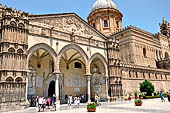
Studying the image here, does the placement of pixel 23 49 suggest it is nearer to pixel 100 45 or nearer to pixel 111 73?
pixel 100 45

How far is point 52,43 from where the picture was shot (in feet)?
57.3

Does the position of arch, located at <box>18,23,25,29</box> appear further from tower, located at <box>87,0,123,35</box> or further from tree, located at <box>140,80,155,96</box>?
tower, located at <box>87,0,123,35</box>

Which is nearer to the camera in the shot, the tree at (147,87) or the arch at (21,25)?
the arch at (21,25)

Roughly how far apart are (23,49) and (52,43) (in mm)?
3462

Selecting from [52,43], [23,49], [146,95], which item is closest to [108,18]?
[146,95]

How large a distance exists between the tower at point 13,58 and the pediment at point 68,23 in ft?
6.81

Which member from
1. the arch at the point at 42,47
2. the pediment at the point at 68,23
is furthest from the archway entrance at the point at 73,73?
the arch at the point at 42,47

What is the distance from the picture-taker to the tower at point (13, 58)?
44.1 feet

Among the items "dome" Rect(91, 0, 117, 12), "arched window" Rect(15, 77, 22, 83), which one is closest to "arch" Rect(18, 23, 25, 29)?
"arched window" Rect(15, 77, 22, 83)

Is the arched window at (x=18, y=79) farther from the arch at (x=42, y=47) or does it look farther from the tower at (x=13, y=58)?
the arch at (x=42, y=47)

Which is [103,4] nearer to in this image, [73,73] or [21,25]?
[73,73]

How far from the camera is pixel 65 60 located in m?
23.6

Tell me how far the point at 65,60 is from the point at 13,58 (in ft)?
32.9

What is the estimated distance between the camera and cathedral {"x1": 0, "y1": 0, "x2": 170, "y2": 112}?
1427cm
